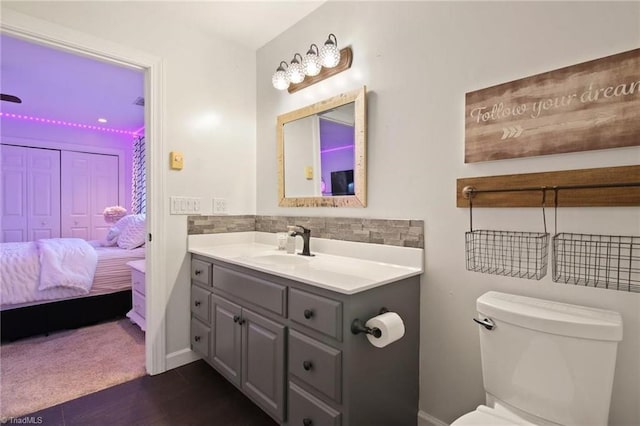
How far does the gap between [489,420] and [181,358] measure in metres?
2.00

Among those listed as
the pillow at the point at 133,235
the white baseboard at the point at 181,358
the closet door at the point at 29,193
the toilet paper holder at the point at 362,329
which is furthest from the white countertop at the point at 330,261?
the closet door at the point at 29,193

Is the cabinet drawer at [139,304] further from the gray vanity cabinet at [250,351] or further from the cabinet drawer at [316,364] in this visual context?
the cabinet drawer at [316,364]

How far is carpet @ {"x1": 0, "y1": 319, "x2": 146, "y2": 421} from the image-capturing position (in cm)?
184

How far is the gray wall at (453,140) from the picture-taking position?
1.06 meters

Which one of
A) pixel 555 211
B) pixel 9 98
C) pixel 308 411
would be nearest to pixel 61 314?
pixel 9 98

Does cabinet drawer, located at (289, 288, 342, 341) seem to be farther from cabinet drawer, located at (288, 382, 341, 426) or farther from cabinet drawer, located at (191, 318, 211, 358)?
cabinet drawer, located at (191, 318, 211, 358)

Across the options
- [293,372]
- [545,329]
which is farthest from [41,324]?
[545,329]

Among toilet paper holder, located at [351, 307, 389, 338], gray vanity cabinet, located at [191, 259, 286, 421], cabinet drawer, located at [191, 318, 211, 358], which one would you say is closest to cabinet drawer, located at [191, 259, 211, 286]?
gray vanity cabinet, located at [191, 259, 286, 421]

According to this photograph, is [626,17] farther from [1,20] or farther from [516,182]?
[1,20]

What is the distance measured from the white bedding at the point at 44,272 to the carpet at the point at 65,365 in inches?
15.0

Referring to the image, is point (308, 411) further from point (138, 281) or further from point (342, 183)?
point (138, 281)

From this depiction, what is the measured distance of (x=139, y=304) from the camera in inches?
112

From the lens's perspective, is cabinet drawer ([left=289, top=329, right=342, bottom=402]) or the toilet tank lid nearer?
the toilet tank lid

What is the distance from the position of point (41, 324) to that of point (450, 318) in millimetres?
3351
